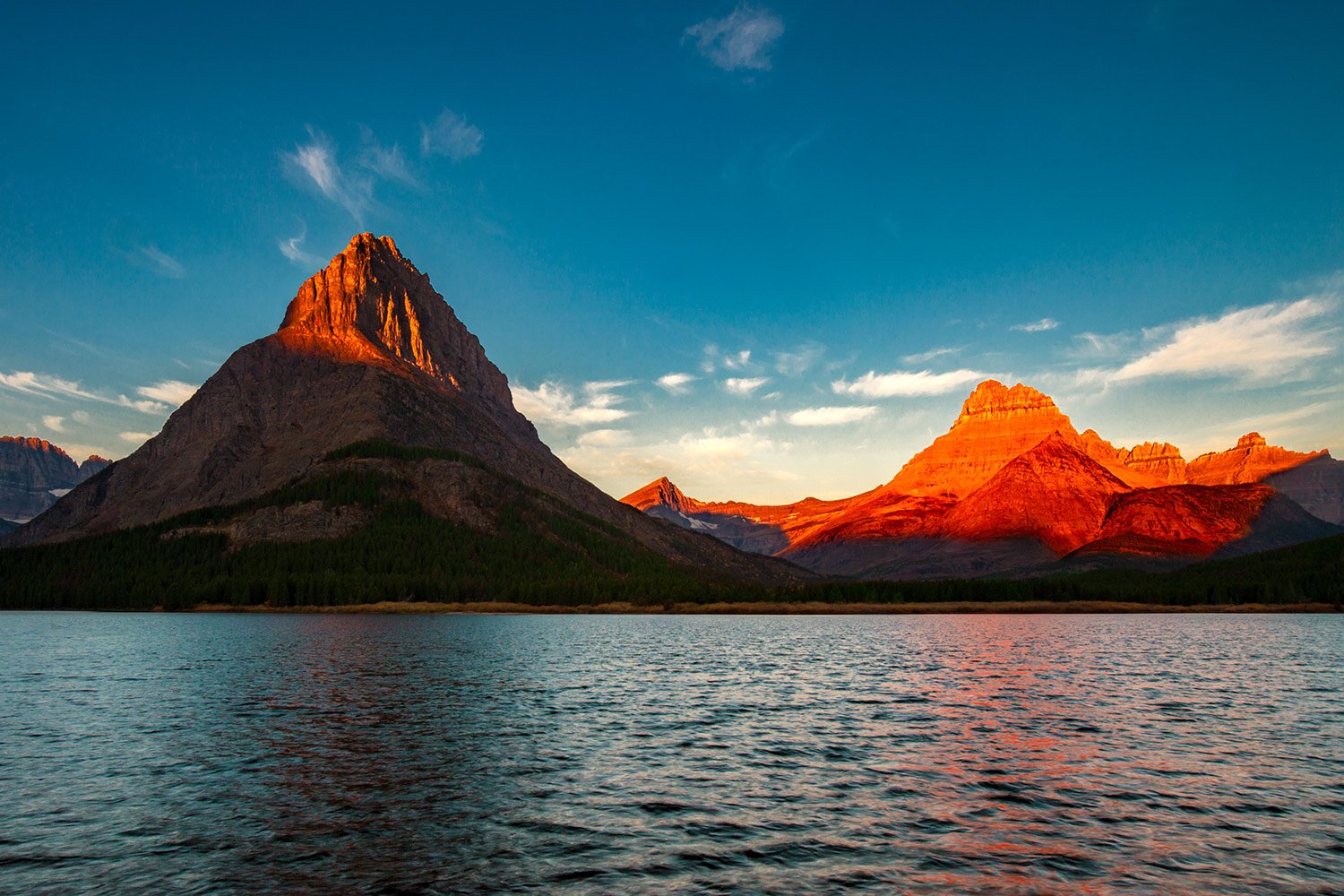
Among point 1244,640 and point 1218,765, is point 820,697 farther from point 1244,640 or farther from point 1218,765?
point 1244,640

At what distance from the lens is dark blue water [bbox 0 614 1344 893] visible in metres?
26.8

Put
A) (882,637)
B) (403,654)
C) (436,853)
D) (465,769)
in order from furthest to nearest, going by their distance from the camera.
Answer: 1. (882,637)
2. (403,654)
3. (465,769)
4. (436,853)

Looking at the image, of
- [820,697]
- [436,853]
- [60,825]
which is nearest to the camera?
[436,853]

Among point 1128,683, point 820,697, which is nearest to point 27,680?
point 820,697

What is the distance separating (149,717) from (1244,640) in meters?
160

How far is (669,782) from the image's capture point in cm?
3912

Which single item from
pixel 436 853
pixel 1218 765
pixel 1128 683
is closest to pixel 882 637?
pixel 1128 683

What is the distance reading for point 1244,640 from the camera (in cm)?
14350

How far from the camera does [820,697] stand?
69.5 m

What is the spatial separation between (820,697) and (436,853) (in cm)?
→ 4626

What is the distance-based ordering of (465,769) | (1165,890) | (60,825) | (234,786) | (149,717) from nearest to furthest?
(1165,890) < (60,825) < (234,786) < (465,769) < (149,717)

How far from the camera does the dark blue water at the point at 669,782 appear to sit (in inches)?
1054

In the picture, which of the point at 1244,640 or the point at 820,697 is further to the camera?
the point at 1244,640

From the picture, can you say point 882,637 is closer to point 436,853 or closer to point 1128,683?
point 1128,683
